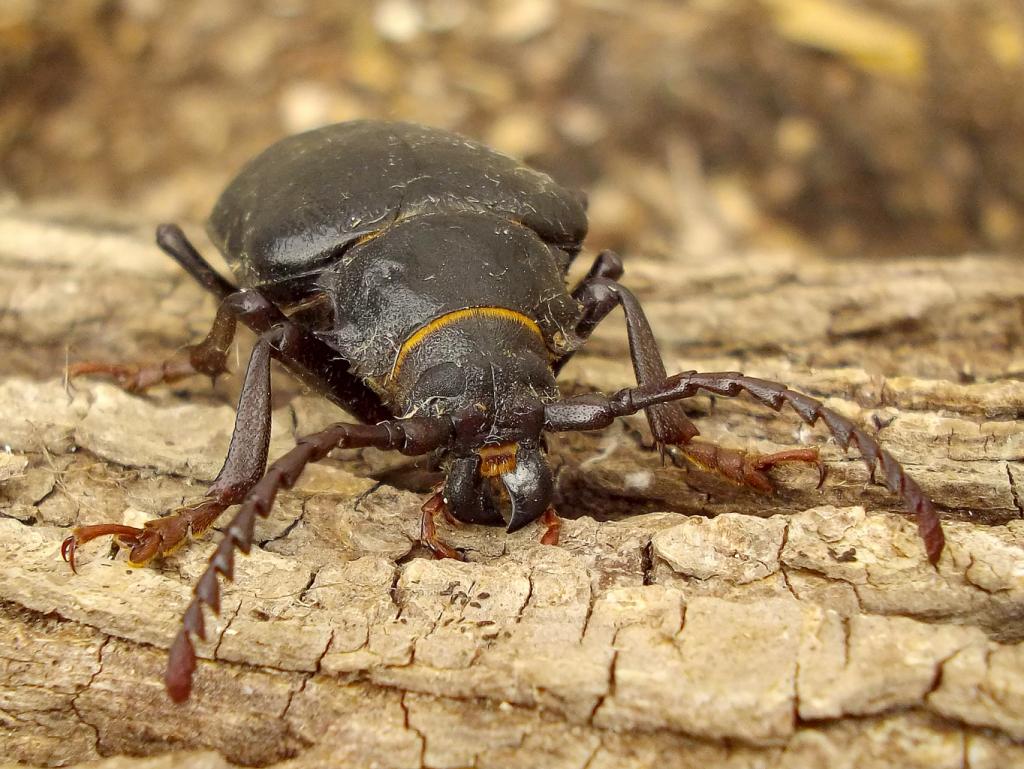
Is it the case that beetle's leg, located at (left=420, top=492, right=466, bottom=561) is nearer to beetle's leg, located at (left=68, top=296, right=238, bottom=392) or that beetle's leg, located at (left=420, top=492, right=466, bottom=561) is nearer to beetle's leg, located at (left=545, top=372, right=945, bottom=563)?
beetle's leg, located at (left=545, top=372, right=945, bottom=563)

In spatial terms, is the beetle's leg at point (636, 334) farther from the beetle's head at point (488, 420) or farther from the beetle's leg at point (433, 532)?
the beetle's leg at point (433, 532)

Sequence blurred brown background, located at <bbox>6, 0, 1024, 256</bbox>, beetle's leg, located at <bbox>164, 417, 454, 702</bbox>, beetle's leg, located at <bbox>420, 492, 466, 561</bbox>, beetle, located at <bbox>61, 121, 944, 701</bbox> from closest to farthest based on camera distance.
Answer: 1. beetle's leg, located at <bbox>164, 417, 454, 702</bbox>
2. beetle, located at <bbox>61, 121, 944, 701</bbox>
3. beetle's leg, located at <bbox>420, 492, 466, 561</bbox>
4. blurred brown background, located at <bbox>6, 0, 1024, 256</bbox>

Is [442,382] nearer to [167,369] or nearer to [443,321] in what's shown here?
[443,321]

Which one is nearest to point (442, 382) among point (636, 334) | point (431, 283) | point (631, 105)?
point (431, 283)

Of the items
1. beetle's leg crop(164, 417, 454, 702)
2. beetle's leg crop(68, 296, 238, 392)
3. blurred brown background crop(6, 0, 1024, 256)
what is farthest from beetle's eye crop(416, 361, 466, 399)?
blurred brown background crop(6, 0, 1024, 256)

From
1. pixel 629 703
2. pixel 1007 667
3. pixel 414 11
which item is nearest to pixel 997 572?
Result: pixel 1007 667

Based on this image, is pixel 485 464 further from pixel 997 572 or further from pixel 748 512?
pixel 997 572

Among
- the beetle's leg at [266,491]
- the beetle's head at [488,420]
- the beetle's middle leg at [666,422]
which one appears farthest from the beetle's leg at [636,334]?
the beetle's leg at [266,491]
